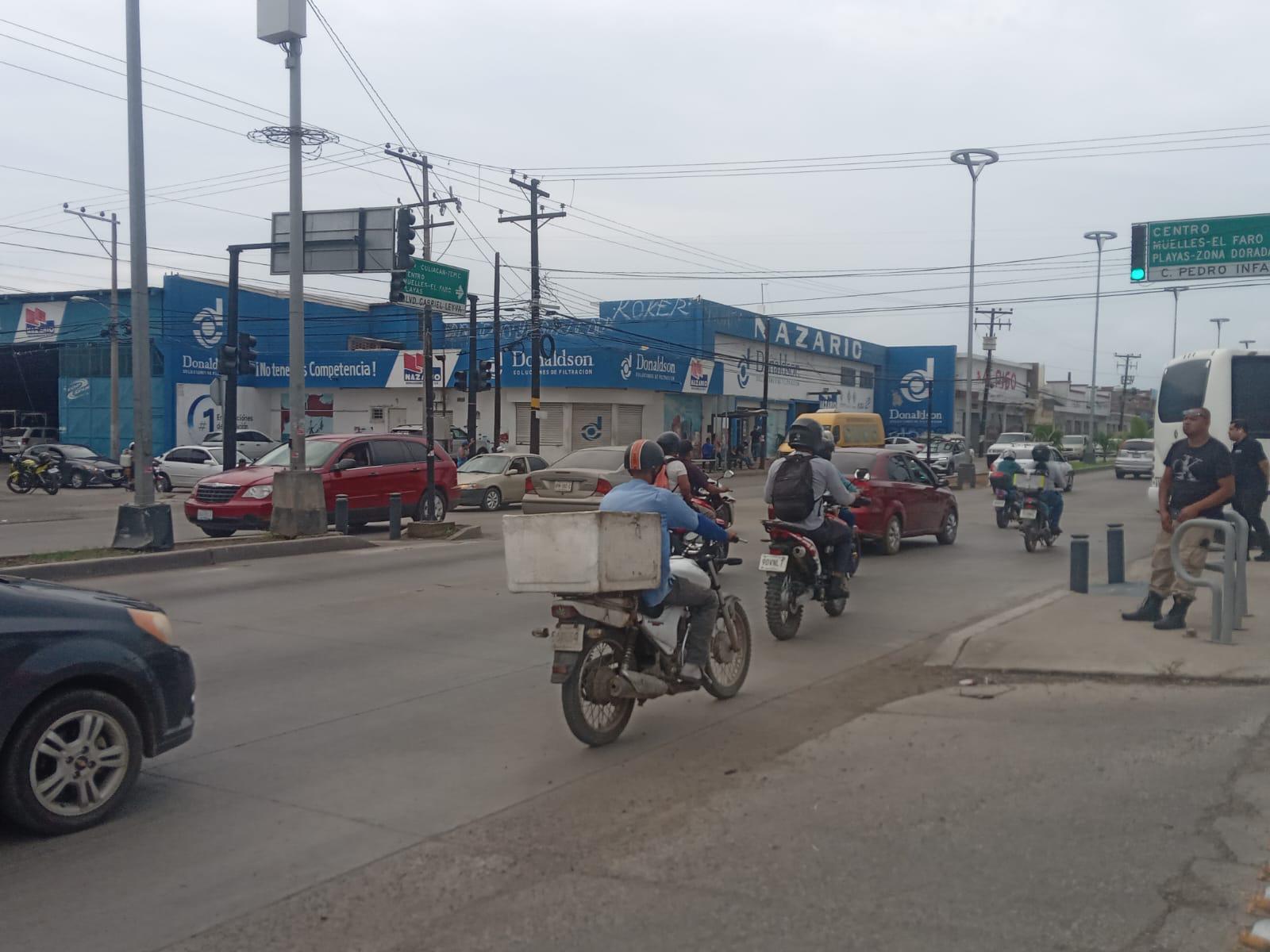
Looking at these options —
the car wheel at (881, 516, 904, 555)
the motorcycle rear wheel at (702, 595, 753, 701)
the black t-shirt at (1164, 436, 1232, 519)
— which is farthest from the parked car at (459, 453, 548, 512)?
the motorcycle rear wheel at (702, 595, 753, 701)

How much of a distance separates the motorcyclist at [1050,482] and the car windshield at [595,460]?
660 cm

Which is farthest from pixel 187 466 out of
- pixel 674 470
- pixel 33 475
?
pixel 674 470

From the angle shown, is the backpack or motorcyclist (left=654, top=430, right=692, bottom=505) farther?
motorcyclist (left=654, top=430, right=692, bottom=505)

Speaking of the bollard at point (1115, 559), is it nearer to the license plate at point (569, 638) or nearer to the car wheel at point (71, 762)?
the license plate at point (569, 638)

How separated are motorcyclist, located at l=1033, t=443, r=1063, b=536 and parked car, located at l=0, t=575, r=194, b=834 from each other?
14.7 meters

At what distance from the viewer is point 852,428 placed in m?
38.8

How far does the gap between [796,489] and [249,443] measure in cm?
3335

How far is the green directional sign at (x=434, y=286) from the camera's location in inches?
937

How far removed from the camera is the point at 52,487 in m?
32.6

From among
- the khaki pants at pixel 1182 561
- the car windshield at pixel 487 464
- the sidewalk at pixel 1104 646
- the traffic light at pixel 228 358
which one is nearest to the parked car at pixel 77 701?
the sidewalk at pixel 1104 646

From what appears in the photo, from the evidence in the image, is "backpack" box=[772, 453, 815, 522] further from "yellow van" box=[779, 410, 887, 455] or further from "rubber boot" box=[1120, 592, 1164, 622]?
"yellow van" box=[779, 410, 887, 455]

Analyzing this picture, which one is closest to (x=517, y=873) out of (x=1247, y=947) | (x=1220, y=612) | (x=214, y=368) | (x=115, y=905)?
(x=115, y=905)

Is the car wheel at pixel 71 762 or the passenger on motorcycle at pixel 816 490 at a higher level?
the passenger on motorcycle at pixel 816 490

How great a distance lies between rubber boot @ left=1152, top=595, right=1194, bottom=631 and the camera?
9430 millimetres
